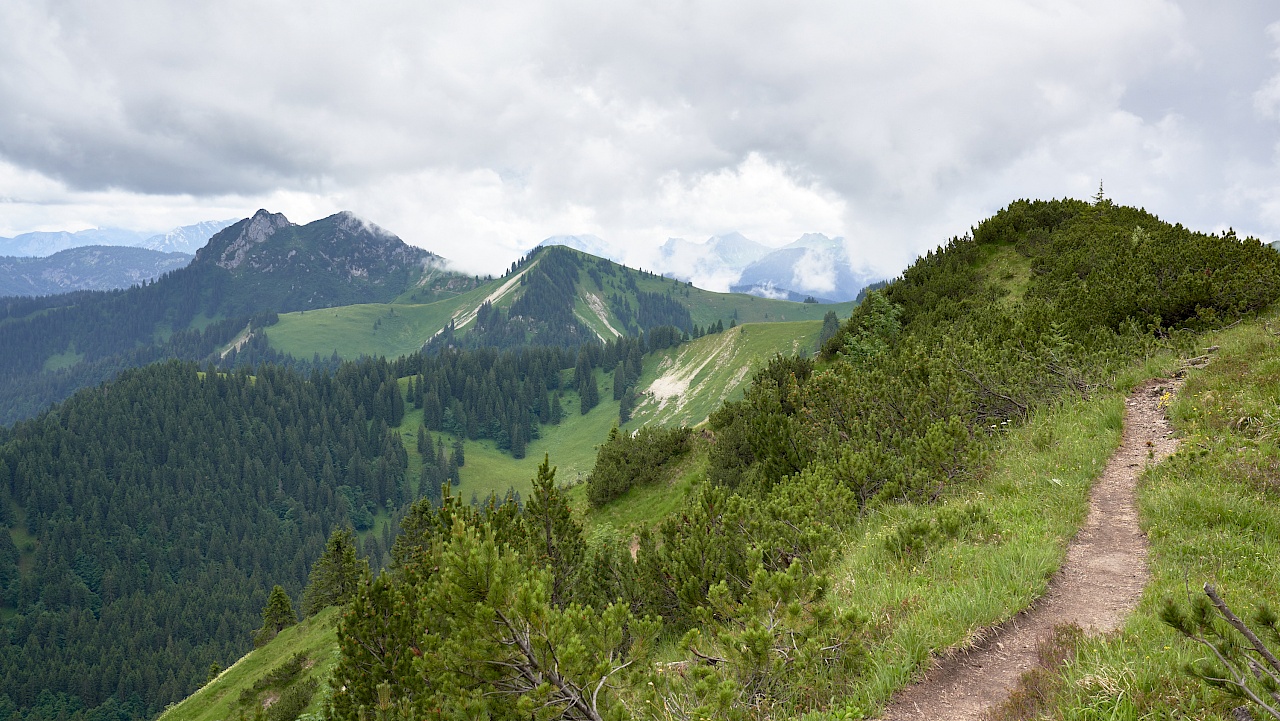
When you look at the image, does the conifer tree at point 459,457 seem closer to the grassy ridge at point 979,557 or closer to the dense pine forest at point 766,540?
the dense pine forest at point 766,540

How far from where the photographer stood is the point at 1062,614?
652 centimetres

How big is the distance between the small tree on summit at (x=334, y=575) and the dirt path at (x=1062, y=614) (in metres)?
52.7

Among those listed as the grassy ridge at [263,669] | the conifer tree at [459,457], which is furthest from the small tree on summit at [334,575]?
the conifer tree at [459,457]

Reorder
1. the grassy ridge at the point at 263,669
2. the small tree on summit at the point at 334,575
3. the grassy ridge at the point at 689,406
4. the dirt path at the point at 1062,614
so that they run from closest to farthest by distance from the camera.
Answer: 1. the dirt path at the point at 1062,614
2. the grassy ridge at the point at 263,669
3. the small tree on summit at the point at 334,575
4. the grassy ridge at the point at 689,406

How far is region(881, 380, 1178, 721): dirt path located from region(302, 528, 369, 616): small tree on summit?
5274 centimetres

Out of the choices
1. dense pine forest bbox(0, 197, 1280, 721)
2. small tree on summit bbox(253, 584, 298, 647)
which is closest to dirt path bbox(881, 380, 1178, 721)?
dense pine forest bbox(0, 197, 1280, 721)

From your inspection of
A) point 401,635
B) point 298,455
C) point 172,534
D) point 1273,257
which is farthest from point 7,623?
point 1273,257

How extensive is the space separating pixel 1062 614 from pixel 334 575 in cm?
6384

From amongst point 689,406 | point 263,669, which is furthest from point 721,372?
point 263,669

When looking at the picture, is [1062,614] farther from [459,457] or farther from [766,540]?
[459,457]

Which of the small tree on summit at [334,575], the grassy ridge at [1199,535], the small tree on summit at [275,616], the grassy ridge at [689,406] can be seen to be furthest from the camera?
the grassy ridge at [689,406]

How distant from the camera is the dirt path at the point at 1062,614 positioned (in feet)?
18.3

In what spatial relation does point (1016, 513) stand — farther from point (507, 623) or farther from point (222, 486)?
point (222, 486)

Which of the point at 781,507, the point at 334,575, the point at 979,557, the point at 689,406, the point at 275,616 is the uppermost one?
the point at 979,557
